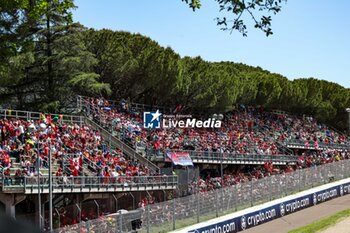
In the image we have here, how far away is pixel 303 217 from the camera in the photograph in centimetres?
3016

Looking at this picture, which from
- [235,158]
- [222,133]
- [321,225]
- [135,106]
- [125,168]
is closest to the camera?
[321,225]

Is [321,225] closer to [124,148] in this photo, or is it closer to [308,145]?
[124,148]

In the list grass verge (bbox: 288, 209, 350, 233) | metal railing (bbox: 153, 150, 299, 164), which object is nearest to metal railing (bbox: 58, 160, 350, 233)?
grass verge (bbox: 288, 209, 350, 233)

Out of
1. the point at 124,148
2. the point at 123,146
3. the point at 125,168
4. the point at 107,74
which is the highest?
the point at 107,74

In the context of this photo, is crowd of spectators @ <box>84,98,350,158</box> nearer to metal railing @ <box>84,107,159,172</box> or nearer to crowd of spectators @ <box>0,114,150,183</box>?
metal railing @ <box>84,107,159,172</box>

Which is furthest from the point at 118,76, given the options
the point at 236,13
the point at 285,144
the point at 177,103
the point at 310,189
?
the point at 236,13

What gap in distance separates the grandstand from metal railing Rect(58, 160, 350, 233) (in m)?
0.05

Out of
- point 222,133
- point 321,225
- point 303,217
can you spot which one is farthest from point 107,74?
point 321,225

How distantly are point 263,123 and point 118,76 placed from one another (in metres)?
21.5

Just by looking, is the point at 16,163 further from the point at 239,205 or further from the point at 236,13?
the point at 236,13

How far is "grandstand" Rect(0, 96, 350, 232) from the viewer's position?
2473 centimetres

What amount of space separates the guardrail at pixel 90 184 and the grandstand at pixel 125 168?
0.16 ft

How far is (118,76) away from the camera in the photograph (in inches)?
2111

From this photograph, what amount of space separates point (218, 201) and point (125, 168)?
8.52 metres
